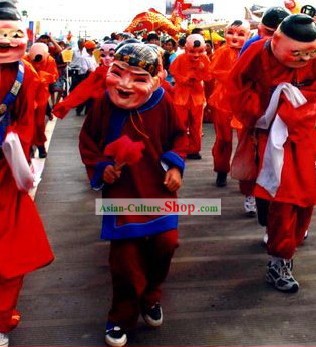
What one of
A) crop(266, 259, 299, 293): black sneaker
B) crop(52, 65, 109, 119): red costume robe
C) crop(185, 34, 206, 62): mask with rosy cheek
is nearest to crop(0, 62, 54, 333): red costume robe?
crop(266, 259, 299, 293): black sneaker

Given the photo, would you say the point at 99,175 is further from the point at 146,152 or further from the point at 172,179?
the point at 172,179

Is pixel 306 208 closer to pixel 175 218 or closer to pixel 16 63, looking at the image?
pixel 175 218

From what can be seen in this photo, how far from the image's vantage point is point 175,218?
2.78 metres

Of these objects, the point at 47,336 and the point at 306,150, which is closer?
the point at 47,336

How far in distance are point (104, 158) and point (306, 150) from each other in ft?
4.07

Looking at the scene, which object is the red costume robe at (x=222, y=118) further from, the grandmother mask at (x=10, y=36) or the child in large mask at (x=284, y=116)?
the grandmother mask at (x=10, y=36)

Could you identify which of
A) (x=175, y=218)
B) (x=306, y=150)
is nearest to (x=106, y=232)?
(x=175, y=218)

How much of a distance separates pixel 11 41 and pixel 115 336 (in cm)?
157

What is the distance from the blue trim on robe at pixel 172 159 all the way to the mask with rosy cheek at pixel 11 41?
2.93 feet

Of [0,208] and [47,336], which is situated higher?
[0,208]

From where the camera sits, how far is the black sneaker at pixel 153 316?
2.94 metres

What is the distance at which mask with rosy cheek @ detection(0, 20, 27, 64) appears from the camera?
2.69 meters

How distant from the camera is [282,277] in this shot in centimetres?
336

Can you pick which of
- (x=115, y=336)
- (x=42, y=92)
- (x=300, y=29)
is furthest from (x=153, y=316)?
(x=42, y=92)
